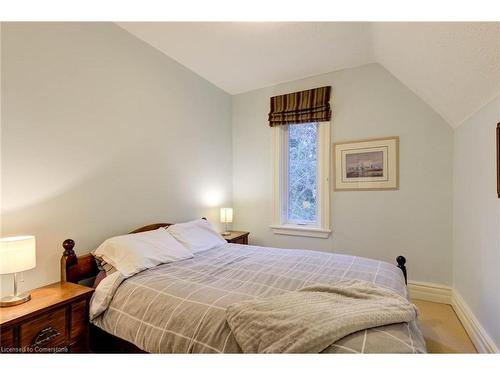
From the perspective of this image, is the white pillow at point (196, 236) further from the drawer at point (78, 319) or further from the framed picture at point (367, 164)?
the framed picture at point (367, 164)

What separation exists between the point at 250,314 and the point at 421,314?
217 centimetres

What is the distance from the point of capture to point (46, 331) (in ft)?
4.49

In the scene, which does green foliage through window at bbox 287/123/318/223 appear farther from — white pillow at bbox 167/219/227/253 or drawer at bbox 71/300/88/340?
drawer at bbox 71/300/88/340

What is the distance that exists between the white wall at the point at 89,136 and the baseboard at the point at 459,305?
8.91 feet

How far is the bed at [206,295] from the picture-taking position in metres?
1.10

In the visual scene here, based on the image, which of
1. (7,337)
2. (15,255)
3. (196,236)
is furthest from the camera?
(196,236)

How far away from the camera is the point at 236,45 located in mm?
2527

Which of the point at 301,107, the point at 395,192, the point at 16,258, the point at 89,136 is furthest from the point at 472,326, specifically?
the point at 89,136

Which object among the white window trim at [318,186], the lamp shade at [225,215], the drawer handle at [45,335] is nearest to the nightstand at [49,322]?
the drawer handle at [45,335]

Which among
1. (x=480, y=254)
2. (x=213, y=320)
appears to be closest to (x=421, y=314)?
(x=480, y=254)

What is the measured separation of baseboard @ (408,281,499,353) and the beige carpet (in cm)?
5

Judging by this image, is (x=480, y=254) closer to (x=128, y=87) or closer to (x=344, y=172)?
(x=344, y=172)

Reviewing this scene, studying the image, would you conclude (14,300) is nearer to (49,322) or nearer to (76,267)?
(49,322)

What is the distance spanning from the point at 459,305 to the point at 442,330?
0.39m
